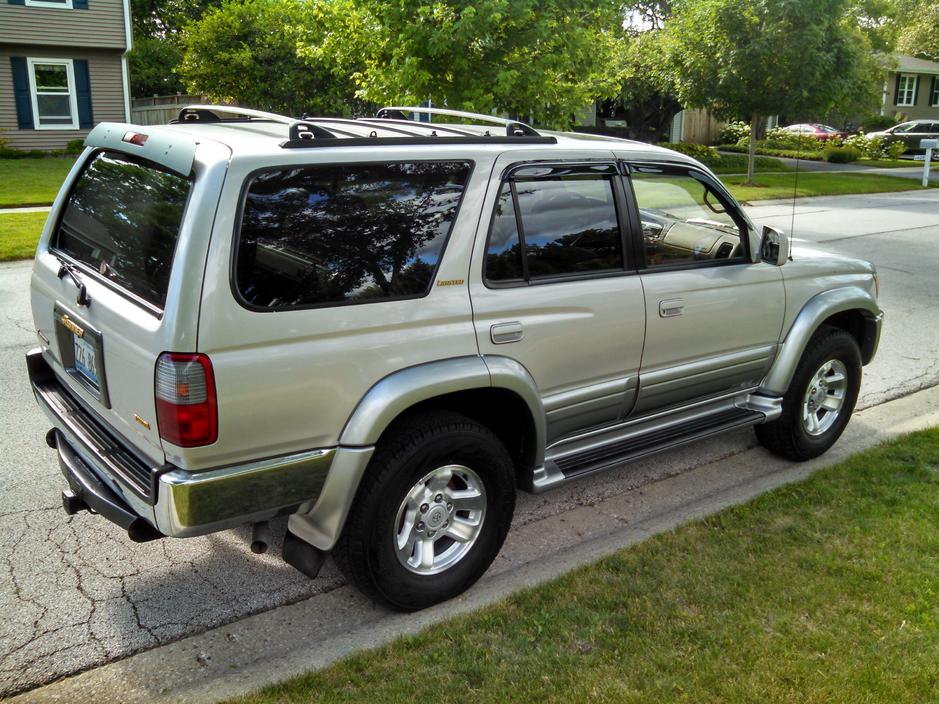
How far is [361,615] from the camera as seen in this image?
3646 millimetres

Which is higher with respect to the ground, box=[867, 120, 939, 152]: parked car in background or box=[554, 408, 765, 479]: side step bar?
box=[867, 120, 939, 152]: parked car in background

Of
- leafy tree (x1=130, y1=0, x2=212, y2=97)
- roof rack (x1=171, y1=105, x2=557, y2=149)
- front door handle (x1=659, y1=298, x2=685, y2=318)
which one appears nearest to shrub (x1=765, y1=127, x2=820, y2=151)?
leafy tree (x1=130, y1=0, x2=212, y2=97)

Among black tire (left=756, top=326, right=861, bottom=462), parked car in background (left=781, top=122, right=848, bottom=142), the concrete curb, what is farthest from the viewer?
→ parked car in background (left=781, top=122, right=848, bottom=142)

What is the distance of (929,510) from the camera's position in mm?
4465

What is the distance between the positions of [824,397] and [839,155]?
32438mm

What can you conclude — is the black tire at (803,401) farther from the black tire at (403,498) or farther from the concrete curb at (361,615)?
the black tire at (403,498)

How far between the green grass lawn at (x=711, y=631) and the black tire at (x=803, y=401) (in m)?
0.79

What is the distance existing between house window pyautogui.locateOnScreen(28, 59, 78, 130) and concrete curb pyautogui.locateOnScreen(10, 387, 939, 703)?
23.7m

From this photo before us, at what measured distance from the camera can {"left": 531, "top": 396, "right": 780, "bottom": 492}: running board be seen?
4000 mm

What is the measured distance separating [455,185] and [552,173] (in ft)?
1.85

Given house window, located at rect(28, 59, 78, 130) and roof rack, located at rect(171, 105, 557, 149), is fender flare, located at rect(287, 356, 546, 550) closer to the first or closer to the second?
roof rack, located at rect(171, 105, 557, 149)

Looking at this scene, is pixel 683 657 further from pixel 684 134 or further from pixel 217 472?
pixel 684 134

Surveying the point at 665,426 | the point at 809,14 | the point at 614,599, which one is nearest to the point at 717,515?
the point at 665,426

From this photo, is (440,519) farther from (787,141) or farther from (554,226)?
(787,141)
